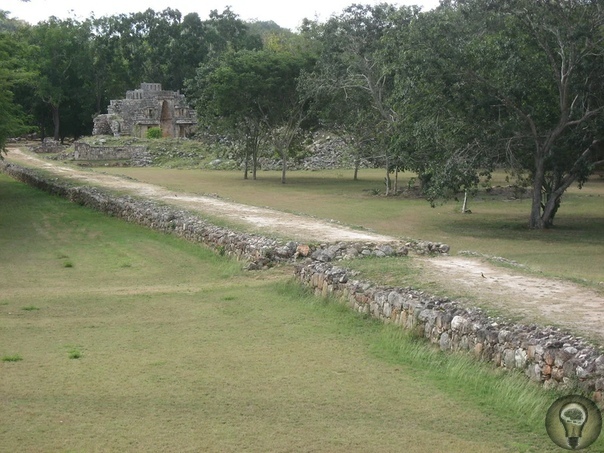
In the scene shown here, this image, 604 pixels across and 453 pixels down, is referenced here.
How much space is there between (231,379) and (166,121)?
58.1m

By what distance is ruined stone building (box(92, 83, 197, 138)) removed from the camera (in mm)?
62781

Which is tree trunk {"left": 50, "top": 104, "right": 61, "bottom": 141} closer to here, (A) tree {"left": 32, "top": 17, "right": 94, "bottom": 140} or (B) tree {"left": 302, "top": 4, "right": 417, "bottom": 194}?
(A) tree {"left": 32, "top": 17, "right": 94, "bottom": 140}

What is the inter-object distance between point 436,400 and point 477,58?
15.6 metres

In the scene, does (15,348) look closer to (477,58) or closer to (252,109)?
(477,58)

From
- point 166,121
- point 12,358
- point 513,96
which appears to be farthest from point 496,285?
point 166,121

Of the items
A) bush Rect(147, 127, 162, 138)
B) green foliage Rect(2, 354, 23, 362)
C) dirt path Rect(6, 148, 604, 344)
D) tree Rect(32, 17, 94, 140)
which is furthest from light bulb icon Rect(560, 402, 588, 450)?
tree Rect(32, 17, 94, 140)

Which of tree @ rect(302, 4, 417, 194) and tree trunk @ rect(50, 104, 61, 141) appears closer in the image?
tree @ rect(302, 4, 417, 194)

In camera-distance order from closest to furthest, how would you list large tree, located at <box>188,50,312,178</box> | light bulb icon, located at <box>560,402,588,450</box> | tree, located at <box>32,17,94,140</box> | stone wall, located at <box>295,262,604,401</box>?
light bulb icon, located at <box>560,402,588,450</box>
stone wall, located at <box>295,262,604,401</box>
large tree, located at <box>188,50,312,178</box>
tree, located at <box>32,17,94,140</box>

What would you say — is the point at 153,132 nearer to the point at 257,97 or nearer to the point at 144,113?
the point at 144,113

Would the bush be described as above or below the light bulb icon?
above

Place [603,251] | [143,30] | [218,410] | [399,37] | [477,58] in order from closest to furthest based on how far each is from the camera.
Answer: [218,410] → [603,251] → [477,58] → [399,37] → [143,30]

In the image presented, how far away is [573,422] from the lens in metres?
5.66

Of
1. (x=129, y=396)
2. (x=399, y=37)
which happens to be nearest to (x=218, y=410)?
(x=129, y=396)

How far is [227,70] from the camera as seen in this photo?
1500 inches
